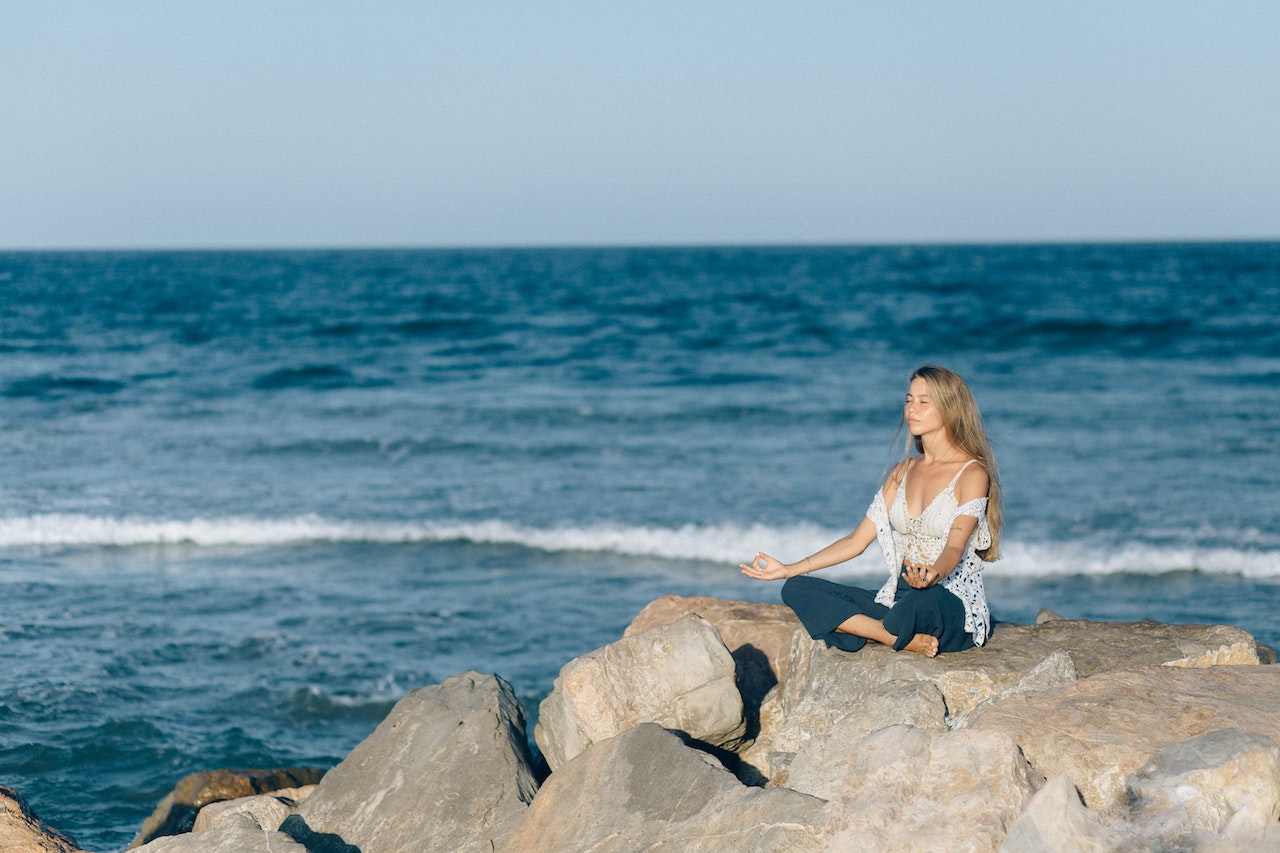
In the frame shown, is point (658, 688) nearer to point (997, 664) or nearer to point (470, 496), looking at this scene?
point (997, 664)

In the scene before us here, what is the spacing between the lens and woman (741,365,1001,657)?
5.17 meters

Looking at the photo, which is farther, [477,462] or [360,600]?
[477,462]

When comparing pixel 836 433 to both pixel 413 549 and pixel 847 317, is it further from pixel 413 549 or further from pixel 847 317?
pixel 847 317

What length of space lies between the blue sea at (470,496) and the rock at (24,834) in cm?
91

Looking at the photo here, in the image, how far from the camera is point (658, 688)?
206 inches

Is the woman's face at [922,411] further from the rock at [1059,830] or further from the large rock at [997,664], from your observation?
the rock at [1059,830]

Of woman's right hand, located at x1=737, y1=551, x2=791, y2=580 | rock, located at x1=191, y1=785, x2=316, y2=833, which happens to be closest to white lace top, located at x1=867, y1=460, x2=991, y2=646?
woman's right hand, located at x1=737, y1=551, x2=791, y2=580

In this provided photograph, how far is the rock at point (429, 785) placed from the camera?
5.11m

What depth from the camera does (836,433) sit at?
1811cm

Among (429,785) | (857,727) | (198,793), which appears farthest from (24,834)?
(857,727)

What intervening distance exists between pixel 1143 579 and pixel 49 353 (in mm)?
24211

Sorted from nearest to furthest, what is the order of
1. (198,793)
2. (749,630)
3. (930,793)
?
(930,793), (198,793), (749,630)

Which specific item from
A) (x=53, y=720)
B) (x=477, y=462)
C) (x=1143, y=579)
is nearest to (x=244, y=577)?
(x=53, y=720)

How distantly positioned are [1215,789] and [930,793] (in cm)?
89
